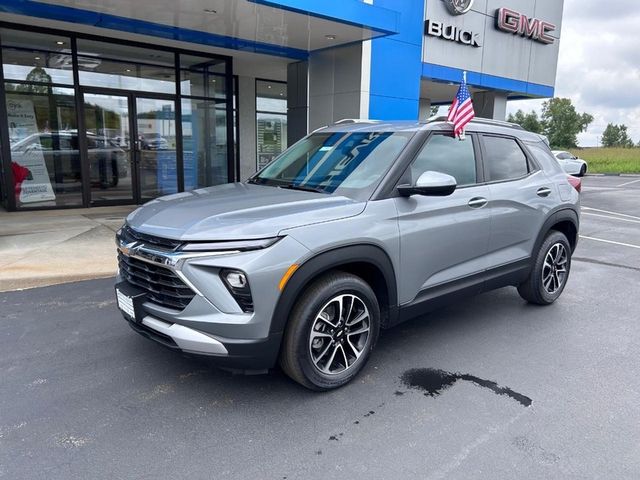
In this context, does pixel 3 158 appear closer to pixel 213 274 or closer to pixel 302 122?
pixel 302 122

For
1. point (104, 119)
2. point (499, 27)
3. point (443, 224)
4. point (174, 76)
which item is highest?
point (499, 27)

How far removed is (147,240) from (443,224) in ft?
7.26

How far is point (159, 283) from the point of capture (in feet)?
10.6

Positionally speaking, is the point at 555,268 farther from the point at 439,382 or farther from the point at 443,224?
the point at 439,382

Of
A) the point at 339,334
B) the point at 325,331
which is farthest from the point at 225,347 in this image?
the point at 339,334

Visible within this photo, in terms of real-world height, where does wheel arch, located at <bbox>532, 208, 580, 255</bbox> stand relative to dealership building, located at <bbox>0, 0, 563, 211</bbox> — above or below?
below

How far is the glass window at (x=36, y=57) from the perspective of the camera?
383 inches

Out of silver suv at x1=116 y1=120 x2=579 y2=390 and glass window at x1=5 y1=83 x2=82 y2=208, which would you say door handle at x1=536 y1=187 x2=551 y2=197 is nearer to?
A: silver suv at x1=116 y1=120 x2=579 y2=390

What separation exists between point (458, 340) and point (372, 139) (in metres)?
1.92

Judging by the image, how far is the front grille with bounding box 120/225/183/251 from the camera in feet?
10.2

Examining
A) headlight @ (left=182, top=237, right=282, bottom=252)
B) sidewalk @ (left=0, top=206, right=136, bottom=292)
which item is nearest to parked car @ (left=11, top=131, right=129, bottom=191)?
sidewalk @ (left=0, top=206, right=136, bottom=292)

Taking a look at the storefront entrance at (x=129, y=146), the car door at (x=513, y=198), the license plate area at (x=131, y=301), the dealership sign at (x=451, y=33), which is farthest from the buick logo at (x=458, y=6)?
the license plate area at (x=131, y=301)

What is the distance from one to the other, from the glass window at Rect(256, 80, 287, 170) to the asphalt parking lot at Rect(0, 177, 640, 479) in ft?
37.0

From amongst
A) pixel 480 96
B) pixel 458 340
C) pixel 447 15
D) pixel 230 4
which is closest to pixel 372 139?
pixel 458 340
